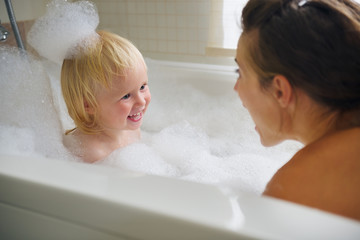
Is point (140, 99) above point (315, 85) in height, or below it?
below

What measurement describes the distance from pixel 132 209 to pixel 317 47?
1.46ft

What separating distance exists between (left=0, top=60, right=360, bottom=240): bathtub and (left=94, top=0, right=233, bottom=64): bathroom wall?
4.45 ft

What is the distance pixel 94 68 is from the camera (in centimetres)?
107

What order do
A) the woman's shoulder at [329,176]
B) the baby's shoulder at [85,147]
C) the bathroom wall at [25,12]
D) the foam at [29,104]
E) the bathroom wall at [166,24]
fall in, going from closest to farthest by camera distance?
the woman's shoulder at [329,176] < the foam at [29,104] < the baby's shoulder at [85,147] < the bathroom wall at [25,12] < the bathroom wall at [166,24]

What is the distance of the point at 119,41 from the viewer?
1.14m

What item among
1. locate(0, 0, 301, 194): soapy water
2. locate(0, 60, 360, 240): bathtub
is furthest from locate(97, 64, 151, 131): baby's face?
locate(0, 60, 360, 240): bathtub

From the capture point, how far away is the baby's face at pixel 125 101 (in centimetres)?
111

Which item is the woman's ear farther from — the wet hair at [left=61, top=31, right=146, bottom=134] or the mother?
the wet hair at [left=61, top=31, right=146, bottom=134]

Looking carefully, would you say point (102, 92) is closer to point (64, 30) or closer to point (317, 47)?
point (64, 30)

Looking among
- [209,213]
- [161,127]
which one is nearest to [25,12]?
[161,127]


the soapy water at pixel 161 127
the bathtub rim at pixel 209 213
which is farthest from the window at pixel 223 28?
the bathtub rim at pixel 209 213

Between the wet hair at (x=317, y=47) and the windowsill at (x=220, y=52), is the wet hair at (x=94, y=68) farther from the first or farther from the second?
the windowsill at (x=220, y=52)

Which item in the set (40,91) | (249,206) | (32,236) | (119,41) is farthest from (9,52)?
(249,206)

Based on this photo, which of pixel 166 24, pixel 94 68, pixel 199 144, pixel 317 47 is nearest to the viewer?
pixel 317 47
